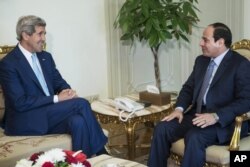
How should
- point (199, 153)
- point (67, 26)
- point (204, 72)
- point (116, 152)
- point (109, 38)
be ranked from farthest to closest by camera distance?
point (109, 38) < point (67, 26) < point (116, 152) < point (204, 72) < point (199, 153)

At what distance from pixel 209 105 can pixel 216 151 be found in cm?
36

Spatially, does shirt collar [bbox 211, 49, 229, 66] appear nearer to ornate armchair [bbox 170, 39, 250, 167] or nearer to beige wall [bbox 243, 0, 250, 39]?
ornate armchair [bbox 170, 39, 250, 167]

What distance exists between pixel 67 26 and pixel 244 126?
1.98 meters

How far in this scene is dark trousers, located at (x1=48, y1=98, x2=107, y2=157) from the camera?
8.42 feet

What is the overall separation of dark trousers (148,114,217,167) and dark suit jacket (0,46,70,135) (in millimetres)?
747

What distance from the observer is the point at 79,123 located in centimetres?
257

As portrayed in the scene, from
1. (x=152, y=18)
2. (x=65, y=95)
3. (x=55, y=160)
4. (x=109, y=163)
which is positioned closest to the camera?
(x=55, y=160)

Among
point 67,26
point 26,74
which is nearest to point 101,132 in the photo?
point 26,74

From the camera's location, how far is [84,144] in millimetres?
2570

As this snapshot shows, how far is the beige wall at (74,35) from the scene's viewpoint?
3.37 m

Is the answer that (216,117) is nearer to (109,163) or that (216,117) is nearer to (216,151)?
(216,151)

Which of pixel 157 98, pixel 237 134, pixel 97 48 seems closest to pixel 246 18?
pixel 97 48

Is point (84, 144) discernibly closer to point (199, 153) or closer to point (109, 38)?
point (199, 153)

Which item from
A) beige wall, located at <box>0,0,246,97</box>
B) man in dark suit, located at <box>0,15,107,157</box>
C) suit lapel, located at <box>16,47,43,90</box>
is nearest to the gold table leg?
man in dark suit, located at <box>0,15,107,157</box>
